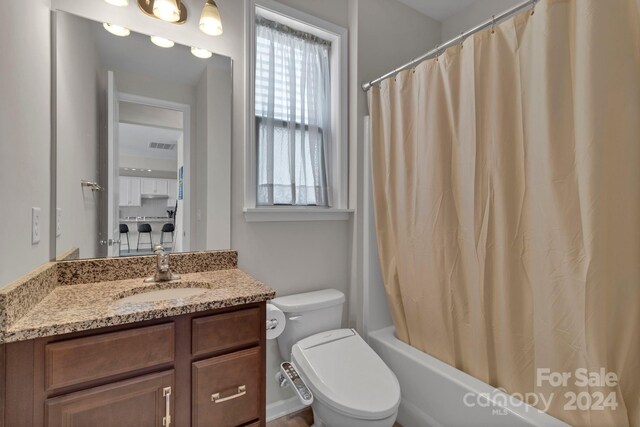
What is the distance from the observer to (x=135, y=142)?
1.42m

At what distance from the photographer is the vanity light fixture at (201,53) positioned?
4.96 feet

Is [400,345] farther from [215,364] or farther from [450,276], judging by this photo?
[215,364]

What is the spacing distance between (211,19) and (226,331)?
55.1 inches

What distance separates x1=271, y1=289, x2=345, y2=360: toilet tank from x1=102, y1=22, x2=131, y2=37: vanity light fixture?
146cm

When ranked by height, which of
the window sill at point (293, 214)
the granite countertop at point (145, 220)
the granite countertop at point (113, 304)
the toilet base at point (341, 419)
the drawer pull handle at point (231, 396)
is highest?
the window sill at point (293, 214)

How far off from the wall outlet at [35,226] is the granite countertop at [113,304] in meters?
0.20

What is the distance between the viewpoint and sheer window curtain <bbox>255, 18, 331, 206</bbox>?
1738 mm

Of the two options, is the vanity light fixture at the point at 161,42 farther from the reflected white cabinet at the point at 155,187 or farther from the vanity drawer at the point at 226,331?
the vanity drawer at the point at 226,331

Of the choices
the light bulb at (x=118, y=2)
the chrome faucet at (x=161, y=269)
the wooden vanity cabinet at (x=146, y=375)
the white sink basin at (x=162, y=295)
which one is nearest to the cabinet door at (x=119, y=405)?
the wooden vanity cabinet at (x=146, y=375)

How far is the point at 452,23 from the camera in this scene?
2.27 metres

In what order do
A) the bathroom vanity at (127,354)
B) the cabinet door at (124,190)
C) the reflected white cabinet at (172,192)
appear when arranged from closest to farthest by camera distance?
the bathroom vanity at (127,354) < the cabinet door at (124,190) < the reflected white cabinet at (172,192)

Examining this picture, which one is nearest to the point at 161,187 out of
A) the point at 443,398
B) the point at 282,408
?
the point at 282,408

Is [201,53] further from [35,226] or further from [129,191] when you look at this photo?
[35,226]

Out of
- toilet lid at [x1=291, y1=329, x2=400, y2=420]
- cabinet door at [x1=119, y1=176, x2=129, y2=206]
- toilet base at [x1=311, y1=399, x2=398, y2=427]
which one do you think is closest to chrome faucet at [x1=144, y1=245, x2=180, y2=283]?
cabinet door at [x1=119, y1=176, x2=129, y2=206]
